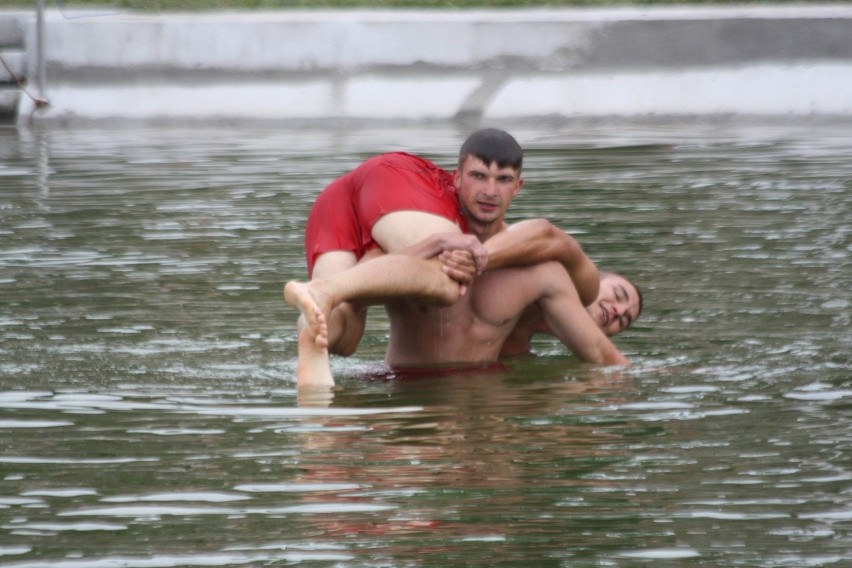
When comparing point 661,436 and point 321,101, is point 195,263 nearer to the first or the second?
point 661,436

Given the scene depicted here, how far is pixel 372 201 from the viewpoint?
8062mm

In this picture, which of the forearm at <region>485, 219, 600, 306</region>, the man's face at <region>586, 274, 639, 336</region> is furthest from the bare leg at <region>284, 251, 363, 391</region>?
the man's face at <region>586, 274, 639, 336</region>

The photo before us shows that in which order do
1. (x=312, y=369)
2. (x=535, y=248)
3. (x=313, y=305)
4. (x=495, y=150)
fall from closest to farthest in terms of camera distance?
(x=313, y=305) < (x=312, y=369) < (x=495, y=150) < (x=535, y=248)

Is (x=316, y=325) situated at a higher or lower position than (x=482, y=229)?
lower

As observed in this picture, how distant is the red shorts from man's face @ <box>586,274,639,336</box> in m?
1.04

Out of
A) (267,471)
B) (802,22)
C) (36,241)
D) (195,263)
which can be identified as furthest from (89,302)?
(802,22)

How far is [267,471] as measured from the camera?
20.4 feet

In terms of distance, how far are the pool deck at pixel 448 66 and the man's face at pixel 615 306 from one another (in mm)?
9948

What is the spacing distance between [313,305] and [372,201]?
35.1 inches

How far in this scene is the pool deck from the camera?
61.6ft

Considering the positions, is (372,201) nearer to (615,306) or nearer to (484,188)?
(484,188)

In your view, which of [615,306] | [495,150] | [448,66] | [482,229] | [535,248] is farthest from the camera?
[448,66]

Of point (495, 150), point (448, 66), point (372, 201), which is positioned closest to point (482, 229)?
point (495, 150)

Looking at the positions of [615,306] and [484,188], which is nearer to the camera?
[484,188]
